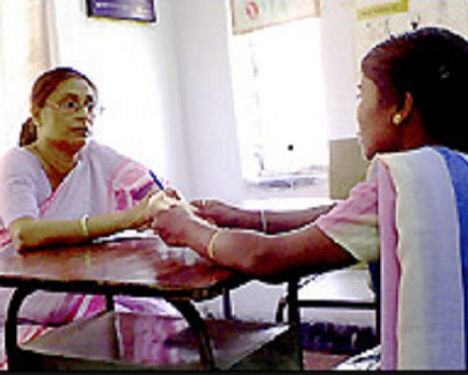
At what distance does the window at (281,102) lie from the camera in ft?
11.5

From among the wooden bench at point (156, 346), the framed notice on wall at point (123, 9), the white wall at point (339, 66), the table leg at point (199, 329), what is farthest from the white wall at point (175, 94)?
the table leg at point (199, 329)

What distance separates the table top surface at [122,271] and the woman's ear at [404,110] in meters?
0.35

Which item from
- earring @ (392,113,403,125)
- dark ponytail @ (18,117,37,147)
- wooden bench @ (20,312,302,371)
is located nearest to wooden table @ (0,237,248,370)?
wooden bench @ (20,312,302,371)

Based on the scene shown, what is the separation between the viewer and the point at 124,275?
129cm

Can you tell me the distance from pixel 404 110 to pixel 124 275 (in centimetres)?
57

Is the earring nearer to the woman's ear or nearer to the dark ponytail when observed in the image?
the woman's ear

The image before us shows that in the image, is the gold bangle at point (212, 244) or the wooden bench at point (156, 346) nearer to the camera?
the gold bangle at point (212, 244)

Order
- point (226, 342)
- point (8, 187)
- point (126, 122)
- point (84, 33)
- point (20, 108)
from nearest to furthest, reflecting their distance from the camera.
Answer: point (226, 342) → point (8, 187) → point (20, 108) → point (84, 33) → point (126, 122)

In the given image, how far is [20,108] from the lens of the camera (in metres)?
3.07

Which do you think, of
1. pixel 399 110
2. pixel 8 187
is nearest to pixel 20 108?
pixel 8 187

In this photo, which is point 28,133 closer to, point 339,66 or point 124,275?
point 124,275

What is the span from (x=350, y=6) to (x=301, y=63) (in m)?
0.43

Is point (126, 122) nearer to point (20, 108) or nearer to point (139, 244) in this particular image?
point (20, 108)

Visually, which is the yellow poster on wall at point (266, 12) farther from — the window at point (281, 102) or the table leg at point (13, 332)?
the table leg at point (13, 332)
